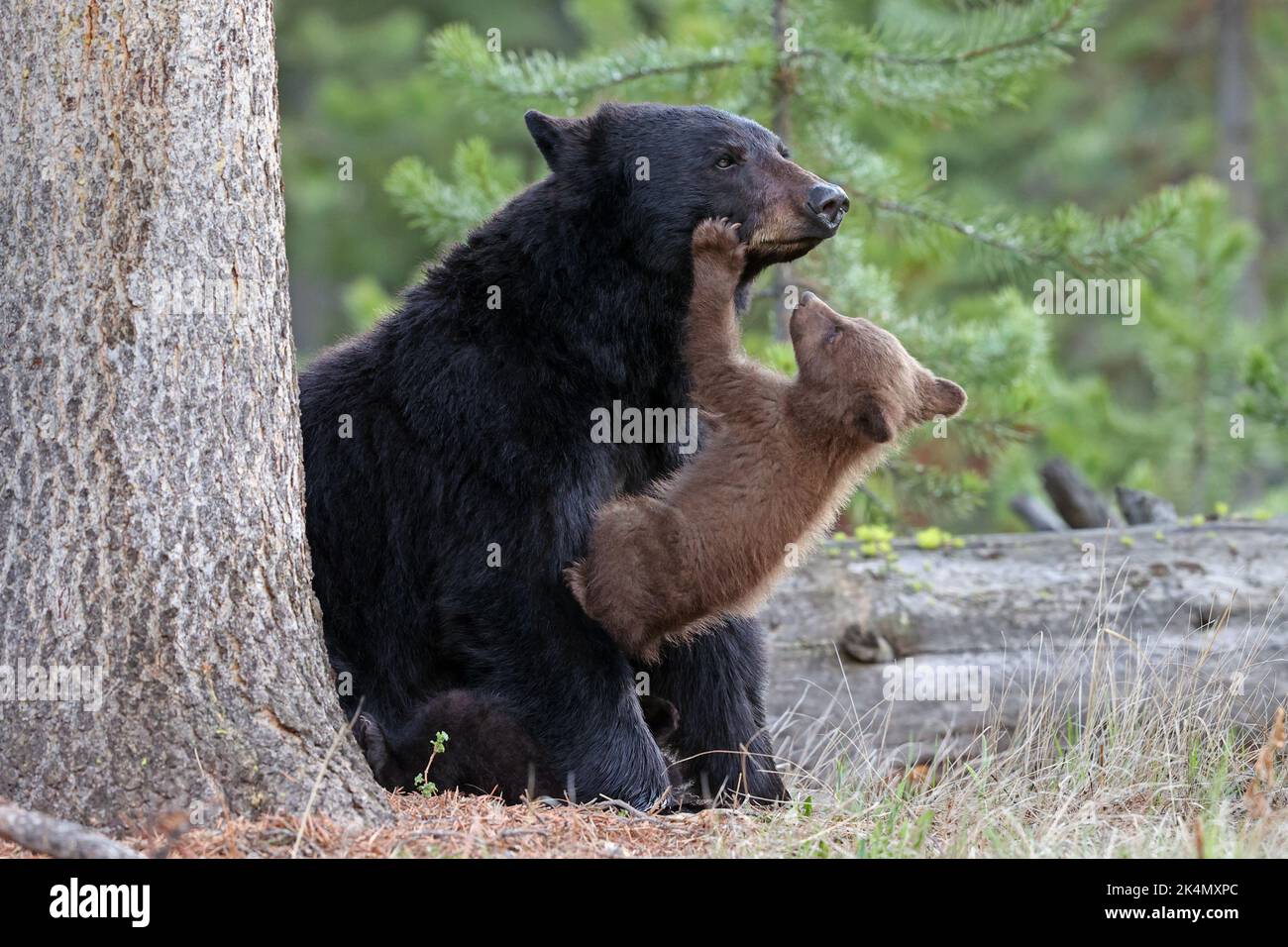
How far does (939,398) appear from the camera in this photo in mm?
4629

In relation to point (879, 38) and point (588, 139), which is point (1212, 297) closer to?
point (879, 38)

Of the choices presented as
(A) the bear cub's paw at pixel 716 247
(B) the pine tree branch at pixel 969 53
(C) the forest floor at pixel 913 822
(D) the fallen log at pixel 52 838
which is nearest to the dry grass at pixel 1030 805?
(C) the forest floor at pixel 913 822

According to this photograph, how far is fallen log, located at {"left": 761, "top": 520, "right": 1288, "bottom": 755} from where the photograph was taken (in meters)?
5.60

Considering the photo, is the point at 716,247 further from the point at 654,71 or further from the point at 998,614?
the point at 654,71

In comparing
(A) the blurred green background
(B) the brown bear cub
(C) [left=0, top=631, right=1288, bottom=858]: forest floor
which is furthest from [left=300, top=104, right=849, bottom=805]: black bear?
(A) the blurred green background

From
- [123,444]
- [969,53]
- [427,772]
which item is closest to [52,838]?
[123,444]

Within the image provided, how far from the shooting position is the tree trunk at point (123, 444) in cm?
359

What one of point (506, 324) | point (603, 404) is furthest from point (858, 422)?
point (506, 324)

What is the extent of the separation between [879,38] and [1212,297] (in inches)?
160

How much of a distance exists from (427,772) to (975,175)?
16.0 m

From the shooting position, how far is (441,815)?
4.04 meters

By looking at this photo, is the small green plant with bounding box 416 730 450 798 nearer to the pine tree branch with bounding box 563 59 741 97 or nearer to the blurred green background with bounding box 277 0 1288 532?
the blurred green background with bounding box 277 0 1288 532

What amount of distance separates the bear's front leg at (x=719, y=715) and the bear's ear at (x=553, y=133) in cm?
174
